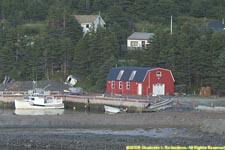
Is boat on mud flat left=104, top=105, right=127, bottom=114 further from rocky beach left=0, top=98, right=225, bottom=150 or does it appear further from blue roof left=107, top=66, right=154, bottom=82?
blue roof left=107, top=66, right=154, bottom=82

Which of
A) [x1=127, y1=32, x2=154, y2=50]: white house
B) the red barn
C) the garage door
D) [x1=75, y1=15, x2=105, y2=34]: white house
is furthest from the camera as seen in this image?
[x1=75, y1=15, x2=105, y2=34]: white house

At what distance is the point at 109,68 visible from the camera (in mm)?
64438

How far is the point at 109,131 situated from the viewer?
4200 cm

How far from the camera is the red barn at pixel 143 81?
59.4 meters

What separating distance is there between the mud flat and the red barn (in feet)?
37.2

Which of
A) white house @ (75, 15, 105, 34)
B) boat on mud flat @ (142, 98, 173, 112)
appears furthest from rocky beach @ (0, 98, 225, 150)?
white house @ (75, 15, 105, 34)

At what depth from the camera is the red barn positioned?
5941 cm

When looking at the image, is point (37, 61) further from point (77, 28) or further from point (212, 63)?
point (212, 63)

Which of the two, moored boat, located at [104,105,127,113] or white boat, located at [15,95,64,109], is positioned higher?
white boat, located at [15,95,64,109]

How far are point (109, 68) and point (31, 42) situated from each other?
1495 cm

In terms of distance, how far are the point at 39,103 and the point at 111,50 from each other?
14414 mm

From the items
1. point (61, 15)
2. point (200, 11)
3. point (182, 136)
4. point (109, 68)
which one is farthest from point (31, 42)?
point (182, 136)

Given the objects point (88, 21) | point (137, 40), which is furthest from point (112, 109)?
point (88, 21)

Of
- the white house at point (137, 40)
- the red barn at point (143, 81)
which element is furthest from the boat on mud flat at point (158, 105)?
the white house at point (137, 40)
